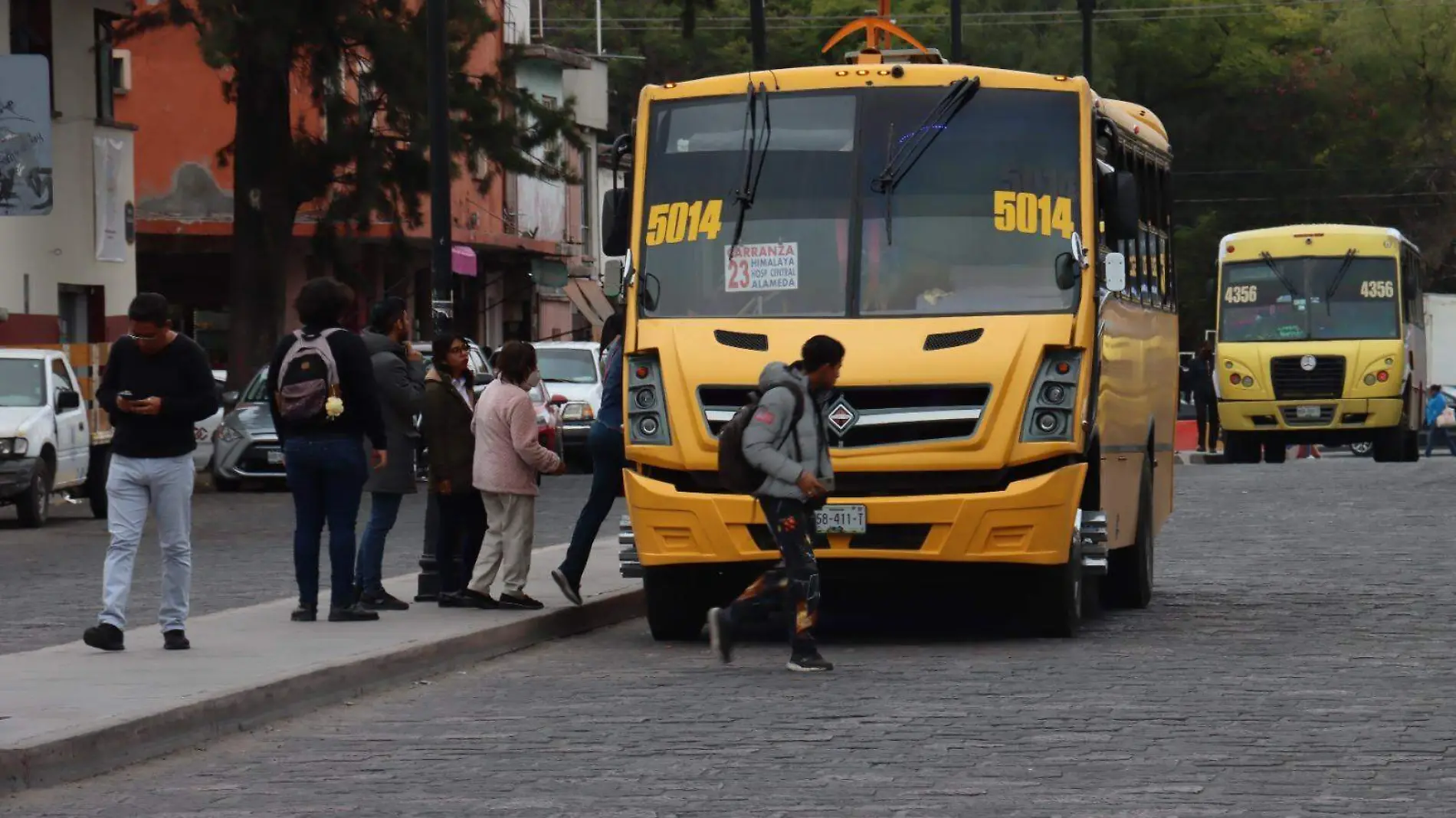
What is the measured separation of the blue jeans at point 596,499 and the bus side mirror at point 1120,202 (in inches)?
122

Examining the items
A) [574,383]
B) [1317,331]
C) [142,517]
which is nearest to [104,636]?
[142,517]

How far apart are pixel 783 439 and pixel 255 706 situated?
2.74m

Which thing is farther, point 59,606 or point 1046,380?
point 59,606

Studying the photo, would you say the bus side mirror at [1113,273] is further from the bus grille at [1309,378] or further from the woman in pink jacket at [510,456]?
the bus grille at [1309,378]

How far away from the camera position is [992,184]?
14.4 m

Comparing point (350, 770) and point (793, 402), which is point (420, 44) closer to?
point (793, 402)

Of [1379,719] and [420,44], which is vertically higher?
[420,44]

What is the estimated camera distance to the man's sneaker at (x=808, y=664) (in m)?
12.7

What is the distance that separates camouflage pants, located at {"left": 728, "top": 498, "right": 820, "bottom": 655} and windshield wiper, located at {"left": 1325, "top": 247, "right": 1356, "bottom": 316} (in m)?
27.7

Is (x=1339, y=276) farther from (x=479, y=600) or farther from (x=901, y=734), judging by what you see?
(x=901, y=734)

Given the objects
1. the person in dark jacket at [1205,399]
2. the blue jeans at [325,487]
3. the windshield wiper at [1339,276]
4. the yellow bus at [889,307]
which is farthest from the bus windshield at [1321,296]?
the blue jeans at [325,487]

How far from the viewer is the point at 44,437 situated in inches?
992

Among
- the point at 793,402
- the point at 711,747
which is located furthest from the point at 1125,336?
the point at 711,747

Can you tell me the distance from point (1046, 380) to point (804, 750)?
4.18 m
